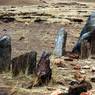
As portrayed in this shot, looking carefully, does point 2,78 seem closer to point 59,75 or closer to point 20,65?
point 20,65

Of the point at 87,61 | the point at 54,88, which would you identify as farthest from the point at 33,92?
the point at 87,61

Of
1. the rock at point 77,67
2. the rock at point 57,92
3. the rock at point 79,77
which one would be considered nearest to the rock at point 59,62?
the rock at point 77,67

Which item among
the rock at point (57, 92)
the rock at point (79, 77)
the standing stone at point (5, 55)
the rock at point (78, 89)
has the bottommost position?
the rock at point (79, 77)

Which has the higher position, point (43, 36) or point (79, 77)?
point (79, 77)

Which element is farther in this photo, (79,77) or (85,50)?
(85,50)

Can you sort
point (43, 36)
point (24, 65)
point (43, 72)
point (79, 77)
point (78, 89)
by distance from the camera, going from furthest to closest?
point (43, 36) < point (79, 77) < point (24, 65) < point (43, 72) < point (78, 89)

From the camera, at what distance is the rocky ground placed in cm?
698

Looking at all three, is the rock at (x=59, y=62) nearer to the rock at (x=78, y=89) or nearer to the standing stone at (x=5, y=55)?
the standing stone at (x=5, y=55)

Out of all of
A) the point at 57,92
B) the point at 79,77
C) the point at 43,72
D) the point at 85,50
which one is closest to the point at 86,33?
the point at 85,50

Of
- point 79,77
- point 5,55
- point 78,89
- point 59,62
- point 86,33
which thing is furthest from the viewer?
point 86,33

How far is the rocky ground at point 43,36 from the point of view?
6.98 metres

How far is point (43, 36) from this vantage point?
46.2 ft

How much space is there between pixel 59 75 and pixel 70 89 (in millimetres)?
1456

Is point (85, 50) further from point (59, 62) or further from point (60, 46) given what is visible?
point (59, 62)
